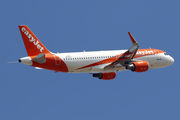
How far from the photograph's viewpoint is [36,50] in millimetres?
68625

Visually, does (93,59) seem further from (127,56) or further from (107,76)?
(107,76)

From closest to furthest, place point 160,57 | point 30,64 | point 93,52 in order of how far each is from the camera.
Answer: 1. point 30,64
2. point 93,52
3. point 160,57

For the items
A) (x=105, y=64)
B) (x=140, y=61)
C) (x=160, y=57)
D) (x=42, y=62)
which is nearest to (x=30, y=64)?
(x=42, y=62)

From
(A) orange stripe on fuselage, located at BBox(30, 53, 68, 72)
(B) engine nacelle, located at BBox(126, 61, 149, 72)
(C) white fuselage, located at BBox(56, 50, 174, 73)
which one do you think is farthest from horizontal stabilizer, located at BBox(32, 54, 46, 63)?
(B) engine nacelle, located at BBox(126, 61, 149, 72)

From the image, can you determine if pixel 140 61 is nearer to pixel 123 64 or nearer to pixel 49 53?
pixel 123 64

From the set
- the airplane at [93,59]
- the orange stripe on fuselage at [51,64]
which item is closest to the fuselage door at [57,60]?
the airplane at [93,59]

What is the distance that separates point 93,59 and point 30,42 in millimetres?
10640

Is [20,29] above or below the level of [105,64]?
above

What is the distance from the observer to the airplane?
6819 centimetres

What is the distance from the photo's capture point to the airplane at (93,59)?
6819 cm

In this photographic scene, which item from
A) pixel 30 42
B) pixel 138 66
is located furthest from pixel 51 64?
pixel 138 66

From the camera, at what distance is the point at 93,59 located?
71812 millimetres

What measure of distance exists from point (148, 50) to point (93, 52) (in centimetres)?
1029

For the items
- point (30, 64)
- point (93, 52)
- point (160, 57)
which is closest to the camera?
point (30, 64)
